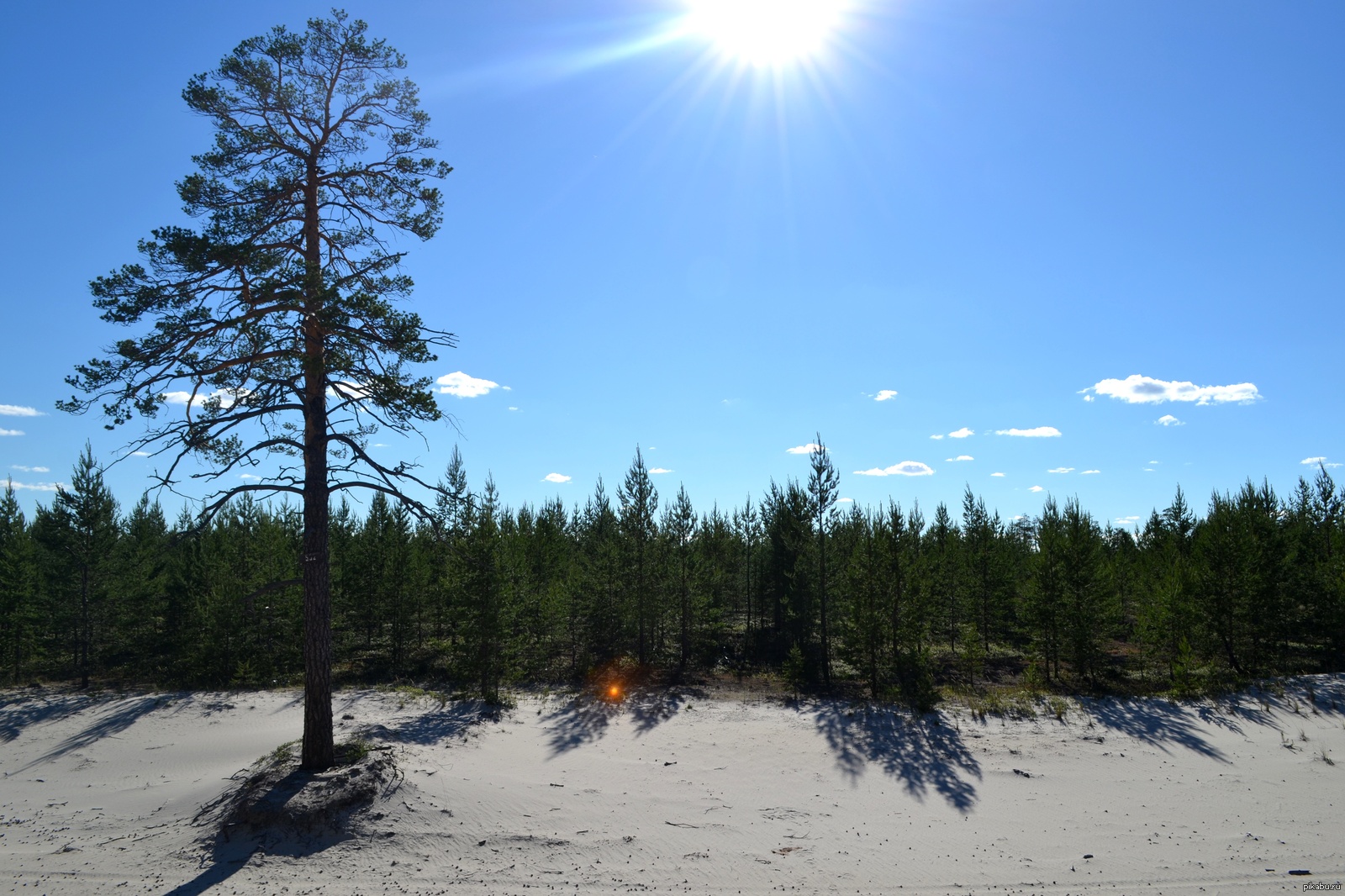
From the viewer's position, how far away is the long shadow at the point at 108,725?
14.6 m

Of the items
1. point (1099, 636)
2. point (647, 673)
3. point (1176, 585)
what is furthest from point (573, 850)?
point (1176, 585)

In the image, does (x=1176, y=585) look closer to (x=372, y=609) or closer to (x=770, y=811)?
(x=770, y=811)

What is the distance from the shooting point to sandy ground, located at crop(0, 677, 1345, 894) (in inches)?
339

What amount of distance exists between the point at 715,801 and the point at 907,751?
A: 18.2 ft

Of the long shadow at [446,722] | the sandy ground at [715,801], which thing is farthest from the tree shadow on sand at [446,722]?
the sandy ground at [715,801]

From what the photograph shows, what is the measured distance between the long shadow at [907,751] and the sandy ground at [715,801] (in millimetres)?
80

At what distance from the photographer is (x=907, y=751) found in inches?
582

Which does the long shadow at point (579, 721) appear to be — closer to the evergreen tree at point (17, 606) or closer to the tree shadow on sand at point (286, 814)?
the tree shadow on sand at point (286, 814)

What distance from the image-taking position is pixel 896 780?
1290cm

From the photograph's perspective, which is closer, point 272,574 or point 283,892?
point 283,892

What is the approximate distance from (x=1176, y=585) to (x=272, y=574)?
3417cm

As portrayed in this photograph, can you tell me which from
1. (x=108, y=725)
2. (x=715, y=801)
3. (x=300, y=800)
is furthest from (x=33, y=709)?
(x=715, y=801)

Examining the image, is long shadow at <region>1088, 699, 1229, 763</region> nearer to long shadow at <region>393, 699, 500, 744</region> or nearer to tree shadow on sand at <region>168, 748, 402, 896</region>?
long shadow at <region>393, 699, 500, 744</region>

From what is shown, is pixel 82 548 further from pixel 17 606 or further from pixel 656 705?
pixel 656 705
